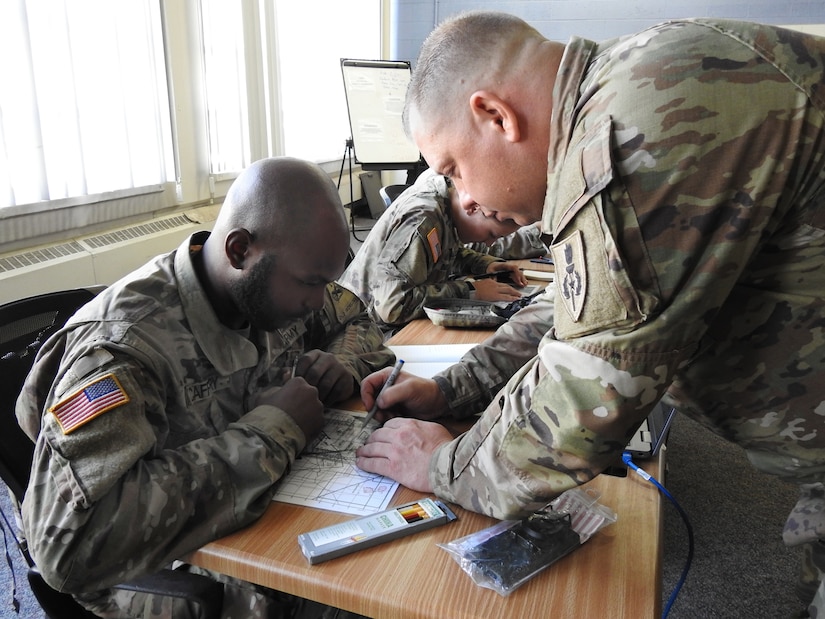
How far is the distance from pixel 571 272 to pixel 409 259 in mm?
1311

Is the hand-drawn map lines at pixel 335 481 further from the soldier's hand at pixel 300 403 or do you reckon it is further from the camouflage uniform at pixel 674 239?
the camouflage uniform at pixel 674 239

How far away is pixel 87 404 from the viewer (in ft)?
2.62

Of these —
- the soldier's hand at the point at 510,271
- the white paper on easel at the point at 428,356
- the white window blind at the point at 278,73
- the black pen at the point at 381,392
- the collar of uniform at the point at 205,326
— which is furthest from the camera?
the white window blind at the point at 278,73

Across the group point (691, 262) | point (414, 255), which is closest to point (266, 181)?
point (691, 262)

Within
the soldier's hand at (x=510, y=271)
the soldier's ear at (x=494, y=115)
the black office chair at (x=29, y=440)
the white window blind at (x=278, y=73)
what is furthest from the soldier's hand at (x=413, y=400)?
the white window blind at (x=278, y=73)

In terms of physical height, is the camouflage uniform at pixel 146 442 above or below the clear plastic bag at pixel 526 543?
above

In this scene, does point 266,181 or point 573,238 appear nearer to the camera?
point 573,238

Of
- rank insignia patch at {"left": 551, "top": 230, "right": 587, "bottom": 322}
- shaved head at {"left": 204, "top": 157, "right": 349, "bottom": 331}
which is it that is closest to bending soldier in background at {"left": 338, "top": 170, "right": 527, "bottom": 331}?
shaved head at {"left": 204, "top": 157, "right": 349, "bottom": 331}

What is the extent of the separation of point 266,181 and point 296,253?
0.44 feet

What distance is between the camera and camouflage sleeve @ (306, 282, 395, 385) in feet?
4.67

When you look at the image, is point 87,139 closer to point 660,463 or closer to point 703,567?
point 660,463

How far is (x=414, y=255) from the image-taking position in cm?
202

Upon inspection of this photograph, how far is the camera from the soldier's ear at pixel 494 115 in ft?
2.60

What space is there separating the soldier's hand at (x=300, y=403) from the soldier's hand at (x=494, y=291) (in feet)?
3.69
